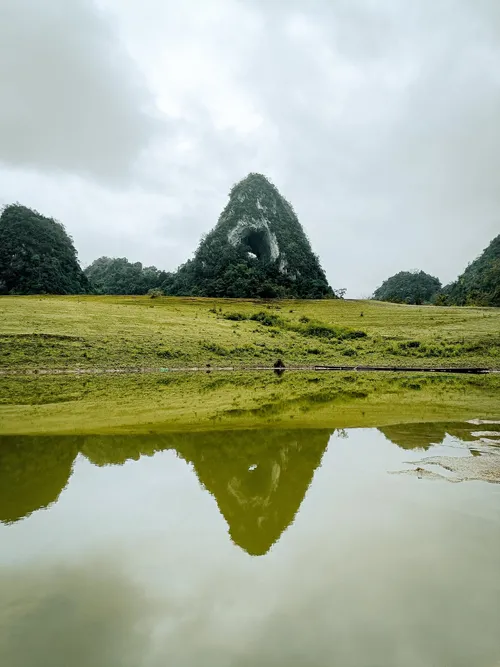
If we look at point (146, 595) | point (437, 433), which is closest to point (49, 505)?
point (146, 595)

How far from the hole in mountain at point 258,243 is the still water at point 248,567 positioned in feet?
280

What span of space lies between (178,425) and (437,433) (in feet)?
19.0

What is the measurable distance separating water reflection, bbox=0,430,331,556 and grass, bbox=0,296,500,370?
19.5 meters

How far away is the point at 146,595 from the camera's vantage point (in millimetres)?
3693

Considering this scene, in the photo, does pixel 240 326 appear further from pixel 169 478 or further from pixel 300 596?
pixel 300 596

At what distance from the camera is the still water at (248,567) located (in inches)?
122

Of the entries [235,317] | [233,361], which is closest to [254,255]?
[235,317]

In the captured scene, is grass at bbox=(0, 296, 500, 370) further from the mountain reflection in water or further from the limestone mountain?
the limestone mountain

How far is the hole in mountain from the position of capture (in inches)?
3602

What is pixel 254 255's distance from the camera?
89.4m

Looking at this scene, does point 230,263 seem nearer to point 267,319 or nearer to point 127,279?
point 127,279

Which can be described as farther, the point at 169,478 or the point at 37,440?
the point at 37,440

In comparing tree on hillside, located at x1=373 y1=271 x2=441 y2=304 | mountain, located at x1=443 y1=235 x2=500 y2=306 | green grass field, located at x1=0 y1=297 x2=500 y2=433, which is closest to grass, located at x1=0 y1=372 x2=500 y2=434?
green grass field, located at x1=0 y1=297 x2=500 y2=433

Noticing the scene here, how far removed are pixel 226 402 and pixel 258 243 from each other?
267 ft
